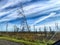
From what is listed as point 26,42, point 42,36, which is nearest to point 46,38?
point 42,36

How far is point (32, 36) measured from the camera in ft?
70.8

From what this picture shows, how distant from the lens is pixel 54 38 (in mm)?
21641

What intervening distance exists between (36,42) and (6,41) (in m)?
2.99

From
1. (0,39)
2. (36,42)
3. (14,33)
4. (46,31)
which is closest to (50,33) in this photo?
(46,31)

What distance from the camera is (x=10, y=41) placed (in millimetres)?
20953

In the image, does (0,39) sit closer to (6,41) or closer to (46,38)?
(6,41)

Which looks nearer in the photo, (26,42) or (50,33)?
(26,42)

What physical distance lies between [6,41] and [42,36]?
12.9 ft

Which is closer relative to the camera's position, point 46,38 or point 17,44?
point 17,44

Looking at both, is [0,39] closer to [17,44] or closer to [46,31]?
[17,44]

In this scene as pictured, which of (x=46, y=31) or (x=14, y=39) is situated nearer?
(x=14, y=39)

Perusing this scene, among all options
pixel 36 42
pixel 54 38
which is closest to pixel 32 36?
pixel 36 42

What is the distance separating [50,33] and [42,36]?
101 cm

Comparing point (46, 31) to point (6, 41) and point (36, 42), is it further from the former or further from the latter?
point (6, 41)
